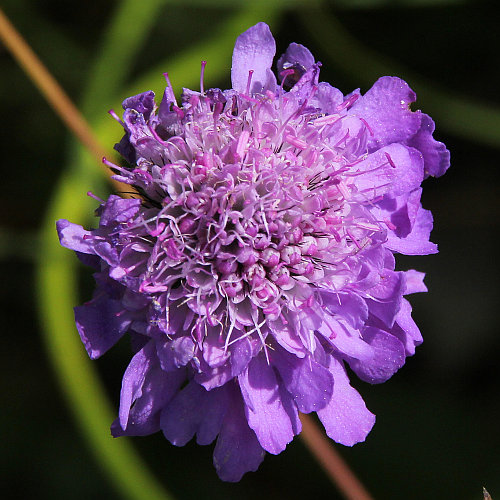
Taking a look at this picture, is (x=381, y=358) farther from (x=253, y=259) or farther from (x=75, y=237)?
(x=75, y=237)

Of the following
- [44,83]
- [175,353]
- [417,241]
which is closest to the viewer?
[175,353]

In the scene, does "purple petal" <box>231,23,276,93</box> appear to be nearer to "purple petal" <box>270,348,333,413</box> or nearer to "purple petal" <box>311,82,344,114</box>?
"purple petal" <box>311,82,344,114</box>

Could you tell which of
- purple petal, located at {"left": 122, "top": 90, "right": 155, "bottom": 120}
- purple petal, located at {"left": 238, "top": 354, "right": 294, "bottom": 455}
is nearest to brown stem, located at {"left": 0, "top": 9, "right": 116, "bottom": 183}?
purple petal, located at {"left": 122, "top": 90, "right": 155, "bottom": 120}

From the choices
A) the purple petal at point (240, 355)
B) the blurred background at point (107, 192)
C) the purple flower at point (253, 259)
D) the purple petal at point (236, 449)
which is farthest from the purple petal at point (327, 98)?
the blurred background at point (107, 192)

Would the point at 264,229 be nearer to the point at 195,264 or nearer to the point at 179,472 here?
the point at 195,264

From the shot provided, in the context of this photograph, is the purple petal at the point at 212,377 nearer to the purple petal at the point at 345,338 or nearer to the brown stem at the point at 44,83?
the purple petal at the point at 345,338

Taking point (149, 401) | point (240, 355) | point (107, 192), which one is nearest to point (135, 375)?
point (149, 401)

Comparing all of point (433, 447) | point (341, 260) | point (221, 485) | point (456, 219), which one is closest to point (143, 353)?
point (341, 260)
